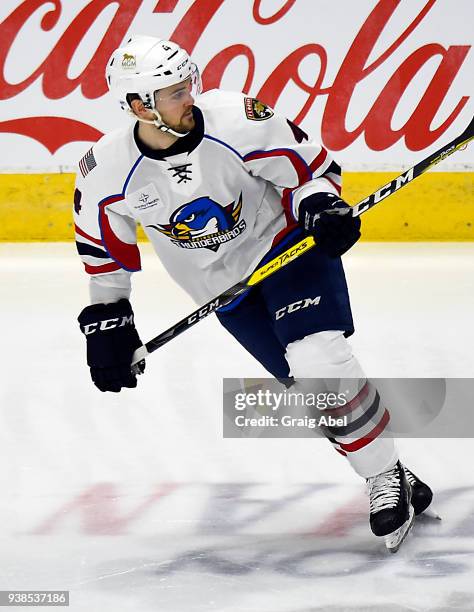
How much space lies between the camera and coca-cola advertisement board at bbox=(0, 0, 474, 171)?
658 centimetres

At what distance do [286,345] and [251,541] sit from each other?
42 cm

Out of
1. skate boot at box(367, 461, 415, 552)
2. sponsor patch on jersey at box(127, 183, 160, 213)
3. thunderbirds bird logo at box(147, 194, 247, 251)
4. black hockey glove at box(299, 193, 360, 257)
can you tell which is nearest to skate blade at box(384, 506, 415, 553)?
skate boot at box(367, 461, 415, 552)

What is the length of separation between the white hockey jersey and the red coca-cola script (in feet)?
13.9

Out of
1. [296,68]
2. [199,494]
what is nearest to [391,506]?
[199,494]

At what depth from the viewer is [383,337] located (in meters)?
4.27

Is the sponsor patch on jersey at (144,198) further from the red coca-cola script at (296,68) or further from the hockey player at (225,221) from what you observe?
the red coca-cola script at (296,68)

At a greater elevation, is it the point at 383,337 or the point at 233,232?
the point at 233,232

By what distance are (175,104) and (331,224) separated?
0.41 metres

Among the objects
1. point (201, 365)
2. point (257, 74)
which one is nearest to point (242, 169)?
point (201, 365)

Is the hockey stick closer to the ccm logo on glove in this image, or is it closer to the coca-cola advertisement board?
the ccm logo on glove

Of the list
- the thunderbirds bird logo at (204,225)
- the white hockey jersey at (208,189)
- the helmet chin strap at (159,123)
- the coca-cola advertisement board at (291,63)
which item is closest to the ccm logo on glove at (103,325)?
the white hockey jersey at (208,189)

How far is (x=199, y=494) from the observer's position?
266 cm

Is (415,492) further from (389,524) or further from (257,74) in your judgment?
(257,74)

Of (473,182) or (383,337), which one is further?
(473,182)
